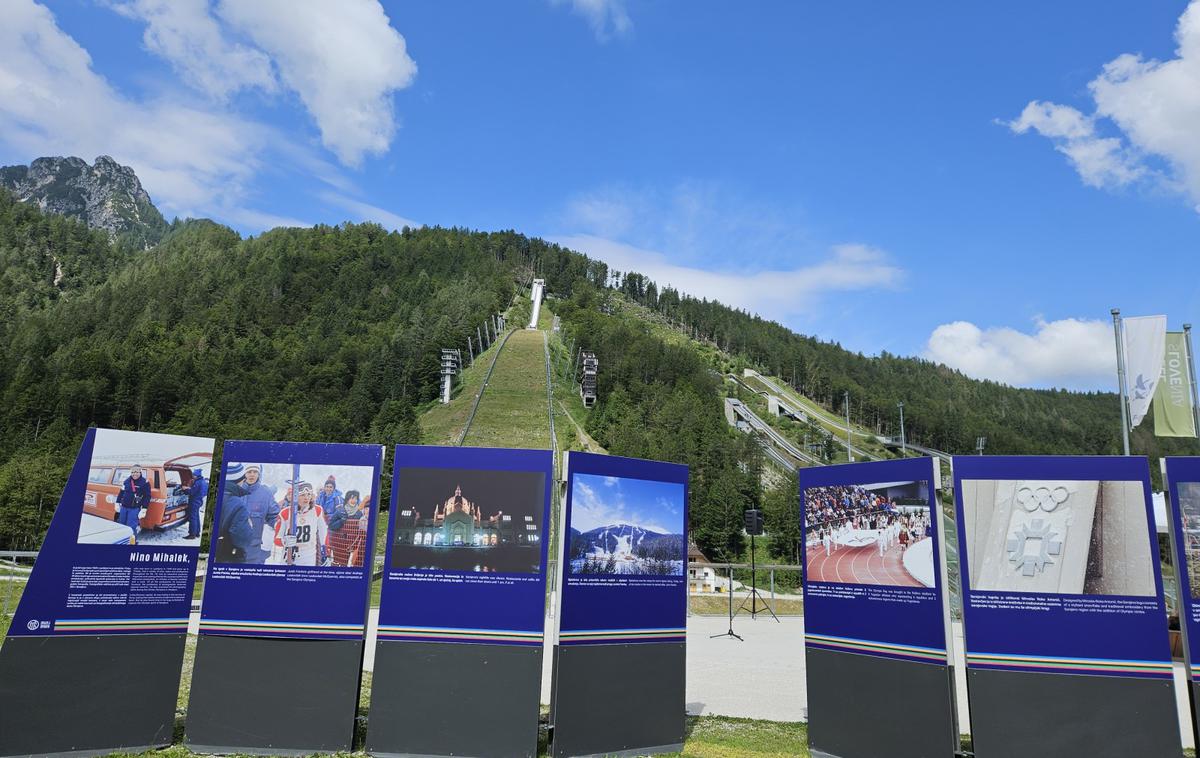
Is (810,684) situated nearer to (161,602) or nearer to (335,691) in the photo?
(335,691)

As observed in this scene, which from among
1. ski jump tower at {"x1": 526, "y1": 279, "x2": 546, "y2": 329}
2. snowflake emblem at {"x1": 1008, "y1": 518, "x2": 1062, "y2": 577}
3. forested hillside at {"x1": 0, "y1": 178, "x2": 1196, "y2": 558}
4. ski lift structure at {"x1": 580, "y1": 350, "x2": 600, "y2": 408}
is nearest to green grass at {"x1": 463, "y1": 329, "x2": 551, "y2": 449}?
ski lift structure at {"x1": 580, "y1": 350, "x2": 600, "y2": 408}

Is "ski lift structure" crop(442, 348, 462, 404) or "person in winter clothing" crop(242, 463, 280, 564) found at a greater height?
"ski lift structure" crop(442, 348, 462, 404)

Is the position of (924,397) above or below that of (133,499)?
above

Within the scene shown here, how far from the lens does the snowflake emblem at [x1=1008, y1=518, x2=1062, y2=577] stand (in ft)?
22.5

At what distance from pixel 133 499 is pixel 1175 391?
64.8 ft

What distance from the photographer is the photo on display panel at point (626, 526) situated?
7.56 m

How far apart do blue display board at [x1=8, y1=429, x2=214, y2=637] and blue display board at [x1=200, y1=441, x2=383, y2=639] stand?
0.43 meters

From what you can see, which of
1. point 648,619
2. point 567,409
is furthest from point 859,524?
point 567,409

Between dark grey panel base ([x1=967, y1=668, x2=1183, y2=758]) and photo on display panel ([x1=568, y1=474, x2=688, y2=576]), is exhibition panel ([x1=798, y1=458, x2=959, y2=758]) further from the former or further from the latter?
photo on display panel ([x1=568, y1=474, x2=688, y2=576])

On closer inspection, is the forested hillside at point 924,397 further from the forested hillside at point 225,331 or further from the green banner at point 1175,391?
the green banner at point 1175,391

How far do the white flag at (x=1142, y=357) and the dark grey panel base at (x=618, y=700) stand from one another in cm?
1354

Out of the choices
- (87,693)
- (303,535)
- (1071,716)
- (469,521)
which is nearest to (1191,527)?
(1071,716)

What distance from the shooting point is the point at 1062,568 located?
6793 mm

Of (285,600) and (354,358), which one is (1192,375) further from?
(354,358)
